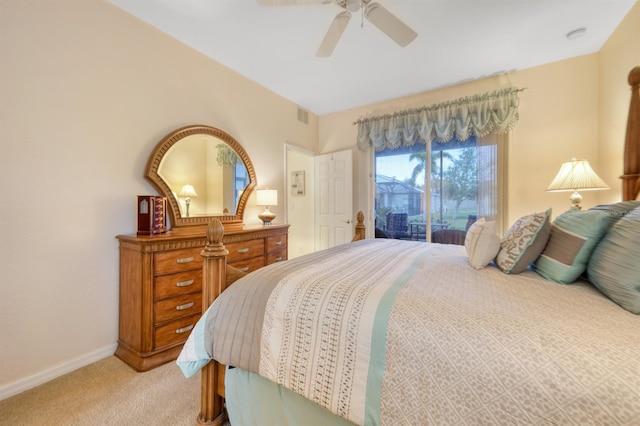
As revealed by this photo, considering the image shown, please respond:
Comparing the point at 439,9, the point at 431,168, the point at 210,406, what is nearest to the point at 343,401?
the point at 210,406

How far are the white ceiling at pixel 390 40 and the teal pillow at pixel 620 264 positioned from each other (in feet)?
6.41

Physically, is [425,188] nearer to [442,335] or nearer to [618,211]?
[618,211]

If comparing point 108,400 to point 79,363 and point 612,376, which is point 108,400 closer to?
point 79,363

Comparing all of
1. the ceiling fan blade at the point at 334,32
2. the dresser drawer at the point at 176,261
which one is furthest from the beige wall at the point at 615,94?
the dresser drawer at the point at 176,261

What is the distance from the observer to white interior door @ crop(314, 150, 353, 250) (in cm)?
393

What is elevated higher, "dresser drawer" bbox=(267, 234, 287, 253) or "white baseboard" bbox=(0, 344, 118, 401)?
"dresser drawer" bbox=(267, 234, 287, 253)

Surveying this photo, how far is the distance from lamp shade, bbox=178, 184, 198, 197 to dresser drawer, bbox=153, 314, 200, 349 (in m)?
1.11

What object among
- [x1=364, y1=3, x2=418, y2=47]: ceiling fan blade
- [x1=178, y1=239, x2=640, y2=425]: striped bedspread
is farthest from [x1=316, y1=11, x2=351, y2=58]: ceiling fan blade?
[x1=178, y1=239, x2=640, y2=425]: striped bedspread

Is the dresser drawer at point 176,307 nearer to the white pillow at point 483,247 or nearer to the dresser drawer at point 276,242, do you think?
the dresser drawer at point 276,242

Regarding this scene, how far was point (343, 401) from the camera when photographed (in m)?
0.83

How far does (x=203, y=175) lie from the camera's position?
2.57m

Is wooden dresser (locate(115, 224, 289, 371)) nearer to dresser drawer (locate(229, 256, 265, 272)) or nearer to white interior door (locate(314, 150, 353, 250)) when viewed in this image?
dresser drawer (locate(229, 256, 265, 272))

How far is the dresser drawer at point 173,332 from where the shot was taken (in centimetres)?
183

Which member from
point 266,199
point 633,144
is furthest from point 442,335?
point 266,199
